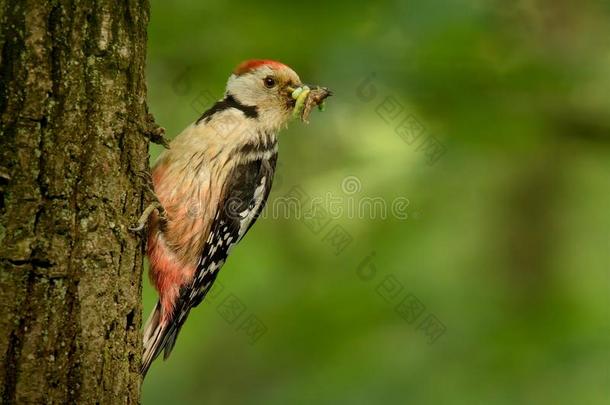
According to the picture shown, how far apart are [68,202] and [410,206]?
10.4ft

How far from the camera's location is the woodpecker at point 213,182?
359 cm

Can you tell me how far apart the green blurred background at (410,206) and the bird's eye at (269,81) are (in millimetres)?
196

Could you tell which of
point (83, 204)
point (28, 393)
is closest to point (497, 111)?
point (83, 204)

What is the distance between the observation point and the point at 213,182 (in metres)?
3.71

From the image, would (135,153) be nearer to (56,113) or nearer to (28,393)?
(56,113)

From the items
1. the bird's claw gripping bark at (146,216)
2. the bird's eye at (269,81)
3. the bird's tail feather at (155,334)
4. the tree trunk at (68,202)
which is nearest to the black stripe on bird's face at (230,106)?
the bird's eye at (269,81)

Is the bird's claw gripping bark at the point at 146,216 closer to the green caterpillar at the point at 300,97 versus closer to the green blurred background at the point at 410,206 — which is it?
the green blurred background at the point at 410,206

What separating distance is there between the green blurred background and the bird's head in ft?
0.32

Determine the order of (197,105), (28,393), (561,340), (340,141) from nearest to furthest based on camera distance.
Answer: (28,393) < (561,340) < (197,105) < (340,141)

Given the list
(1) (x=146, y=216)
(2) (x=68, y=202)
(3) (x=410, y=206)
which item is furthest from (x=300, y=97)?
(2) (x=68, y=202)

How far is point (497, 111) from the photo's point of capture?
3775 mm

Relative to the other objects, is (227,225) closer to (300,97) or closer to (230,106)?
(230,106)

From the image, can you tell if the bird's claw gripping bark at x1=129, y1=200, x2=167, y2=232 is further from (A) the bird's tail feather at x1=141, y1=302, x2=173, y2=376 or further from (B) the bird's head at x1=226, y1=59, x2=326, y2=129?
(B) the bird's head at x1=226, y1=59, x2=326, y2=129

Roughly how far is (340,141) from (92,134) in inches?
127
